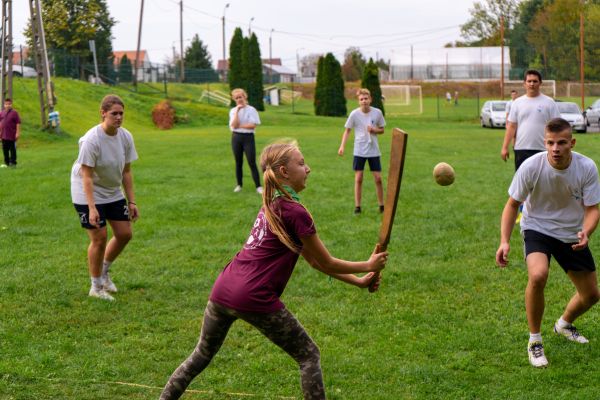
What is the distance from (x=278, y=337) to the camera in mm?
4344

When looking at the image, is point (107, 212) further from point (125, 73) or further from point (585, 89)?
point (585, 89)

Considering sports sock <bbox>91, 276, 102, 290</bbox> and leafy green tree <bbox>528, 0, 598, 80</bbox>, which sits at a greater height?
leafy green tree <bbox>528, 0, 598, 80</bbox>

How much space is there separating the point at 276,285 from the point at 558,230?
99.4 inches

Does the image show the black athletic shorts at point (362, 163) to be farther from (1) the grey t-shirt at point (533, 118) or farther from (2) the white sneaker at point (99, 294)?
(2) the white sneaker at point (99, 294)

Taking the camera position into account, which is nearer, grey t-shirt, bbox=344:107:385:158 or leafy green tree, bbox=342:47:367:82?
grey t-shirt, bbox=344:107:385:158

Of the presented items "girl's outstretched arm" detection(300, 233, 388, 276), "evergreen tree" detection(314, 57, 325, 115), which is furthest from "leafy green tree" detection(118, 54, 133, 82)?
"girl's outstretched arm" detection(300, 233, 388, 276)

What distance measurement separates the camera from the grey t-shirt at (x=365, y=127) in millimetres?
12203

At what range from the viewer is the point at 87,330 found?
6.66 m

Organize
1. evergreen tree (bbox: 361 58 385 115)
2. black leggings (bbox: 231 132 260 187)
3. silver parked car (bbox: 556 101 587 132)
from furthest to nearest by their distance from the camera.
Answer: evergreen tree (bbox: 361 58 385 115) → silver parked car (bbox: 556 101 587 132) → black leggings (bbox: 231 132 260 187)

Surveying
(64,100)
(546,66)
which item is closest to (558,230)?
(64,100)

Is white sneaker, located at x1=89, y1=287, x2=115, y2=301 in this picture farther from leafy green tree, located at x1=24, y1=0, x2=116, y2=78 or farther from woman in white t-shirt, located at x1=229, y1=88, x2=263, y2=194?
leafy green tree, located at x1=24, y1=0, x2=116, y2=78

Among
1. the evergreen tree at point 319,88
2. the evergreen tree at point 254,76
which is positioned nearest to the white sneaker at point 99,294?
the evergreen tree at point 254,76

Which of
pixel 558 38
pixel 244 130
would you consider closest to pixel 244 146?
pixel 244 130

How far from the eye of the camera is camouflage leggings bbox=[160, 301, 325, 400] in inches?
169
